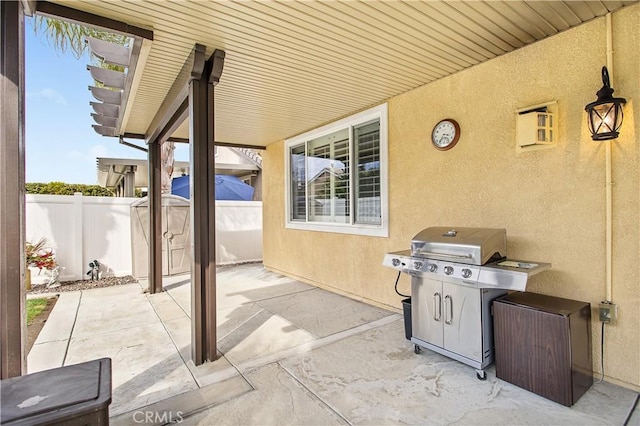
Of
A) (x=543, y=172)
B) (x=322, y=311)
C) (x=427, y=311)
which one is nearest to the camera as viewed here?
(x=543, y=172)

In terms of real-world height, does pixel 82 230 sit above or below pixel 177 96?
below

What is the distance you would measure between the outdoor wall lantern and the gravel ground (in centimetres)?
727

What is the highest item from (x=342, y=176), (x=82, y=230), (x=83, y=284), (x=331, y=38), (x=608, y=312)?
(x=331, y=38)

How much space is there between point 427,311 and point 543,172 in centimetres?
167

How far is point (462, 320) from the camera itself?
282cm

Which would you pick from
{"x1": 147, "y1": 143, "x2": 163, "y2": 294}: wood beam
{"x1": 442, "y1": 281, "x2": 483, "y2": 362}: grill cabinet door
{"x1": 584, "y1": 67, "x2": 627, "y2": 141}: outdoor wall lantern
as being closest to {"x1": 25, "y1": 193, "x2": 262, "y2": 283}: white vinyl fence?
{"x1": 147, "y1": 143, "x2": 163, "y2": 294}: wood beam

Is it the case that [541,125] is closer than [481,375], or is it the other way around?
[481,375]

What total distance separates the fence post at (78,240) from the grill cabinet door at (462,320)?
21.9 feet

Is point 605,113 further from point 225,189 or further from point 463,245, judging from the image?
point 225,189

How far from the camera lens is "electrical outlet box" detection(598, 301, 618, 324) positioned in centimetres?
254

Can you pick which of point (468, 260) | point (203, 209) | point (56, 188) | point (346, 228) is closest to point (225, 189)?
point (56, 188)

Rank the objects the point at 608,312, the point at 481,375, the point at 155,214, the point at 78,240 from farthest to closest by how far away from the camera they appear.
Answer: the point at 78,240, the point at 155,214, the point at 481,375, the point at 608,312

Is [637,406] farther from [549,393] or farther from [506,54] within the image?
[506,54]

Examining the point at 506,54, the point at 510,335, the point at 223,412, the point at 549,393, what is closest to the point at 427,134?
the point at 506,54
